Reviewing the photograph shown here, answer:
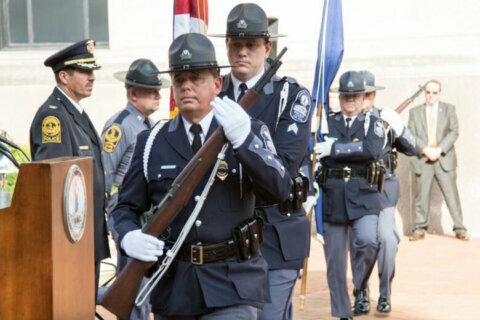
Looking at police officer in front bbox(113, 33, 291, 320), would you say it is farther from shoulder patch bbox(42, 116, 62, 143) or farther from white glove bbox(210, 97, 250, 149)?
shoulder patch bbox(42, 116, 62, 143)

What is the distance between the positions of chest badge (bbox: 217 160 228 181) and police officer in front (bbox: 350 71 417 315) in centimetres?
493

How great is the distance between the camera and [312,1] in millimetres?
15359

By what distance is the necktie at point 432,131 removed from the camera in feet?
47.4

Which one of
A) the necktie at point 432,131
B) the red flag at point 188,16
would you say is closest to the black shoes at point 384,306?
the red flag at point 188,16

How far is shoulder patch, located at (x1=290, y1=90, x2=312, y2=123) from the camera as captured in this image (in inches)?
227

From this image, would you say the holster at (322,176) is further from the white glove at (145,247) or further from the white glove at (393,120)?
the white glove at (145,247)

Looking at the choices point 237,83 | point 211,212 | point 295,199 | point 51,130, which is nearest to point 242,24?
point 237,83

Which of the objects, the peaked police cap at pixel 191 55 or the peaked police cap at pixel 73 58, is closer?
the peaked police cap at pixel 191 55

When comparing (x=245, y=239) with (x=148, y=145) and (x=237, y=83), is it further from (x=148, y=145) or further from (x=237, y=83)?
(x=237, y=83)

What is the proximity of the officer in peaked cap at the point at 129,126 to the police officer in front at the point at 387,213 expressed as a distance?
9.03 feet

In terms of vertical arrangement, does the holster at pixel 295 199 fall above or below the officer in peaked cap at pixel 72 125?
below

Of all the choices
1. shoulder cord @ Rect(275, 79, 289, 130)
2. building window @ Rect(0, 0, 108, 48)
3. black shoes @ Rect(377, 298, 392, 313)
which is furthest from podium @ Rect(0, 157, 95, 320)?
building window @ Rect(0, 0, 108, 48)

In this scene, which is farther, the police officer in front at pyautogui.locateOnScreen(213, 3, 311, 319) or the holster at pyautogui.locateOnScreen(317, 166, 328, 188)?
the holster at pyautogui.locateOnScreen(317, 166, 328, 188)

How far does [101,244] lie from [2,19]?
35.1ft
